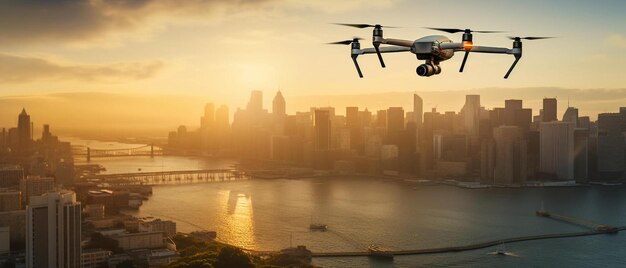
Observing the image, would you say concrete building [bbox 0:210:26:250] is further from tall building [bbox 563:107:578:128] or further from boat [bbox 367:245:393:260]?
tall building [bbox 563:107:578:128]

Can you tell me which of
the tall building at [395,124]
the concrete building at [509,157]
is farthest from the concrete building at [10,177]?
the tall building at [395,124]

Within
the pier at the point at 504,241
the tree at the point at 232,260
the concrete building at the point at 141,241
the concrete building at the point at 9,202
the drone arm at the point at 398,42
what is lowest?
the pier at the point at 504,241

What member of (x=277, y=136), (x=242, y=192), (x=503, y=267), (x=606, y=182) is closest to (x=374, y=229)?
(x=503, y=267)

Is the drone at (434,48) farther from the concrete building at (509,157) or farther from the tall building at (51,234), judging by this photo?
the concrete building at (509,157)

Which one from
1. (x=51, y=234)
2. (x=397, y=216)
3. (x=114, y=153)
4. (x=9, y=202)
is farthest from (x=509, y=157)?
(x=114, y=153)

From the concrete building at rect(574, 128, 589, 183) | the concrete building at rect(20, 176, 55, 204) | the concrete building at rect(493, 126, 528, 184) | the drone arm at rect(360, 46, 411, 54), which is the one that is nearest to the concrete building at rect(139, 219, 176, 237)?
the concrete building at rect(20, 176, 55, 204)
